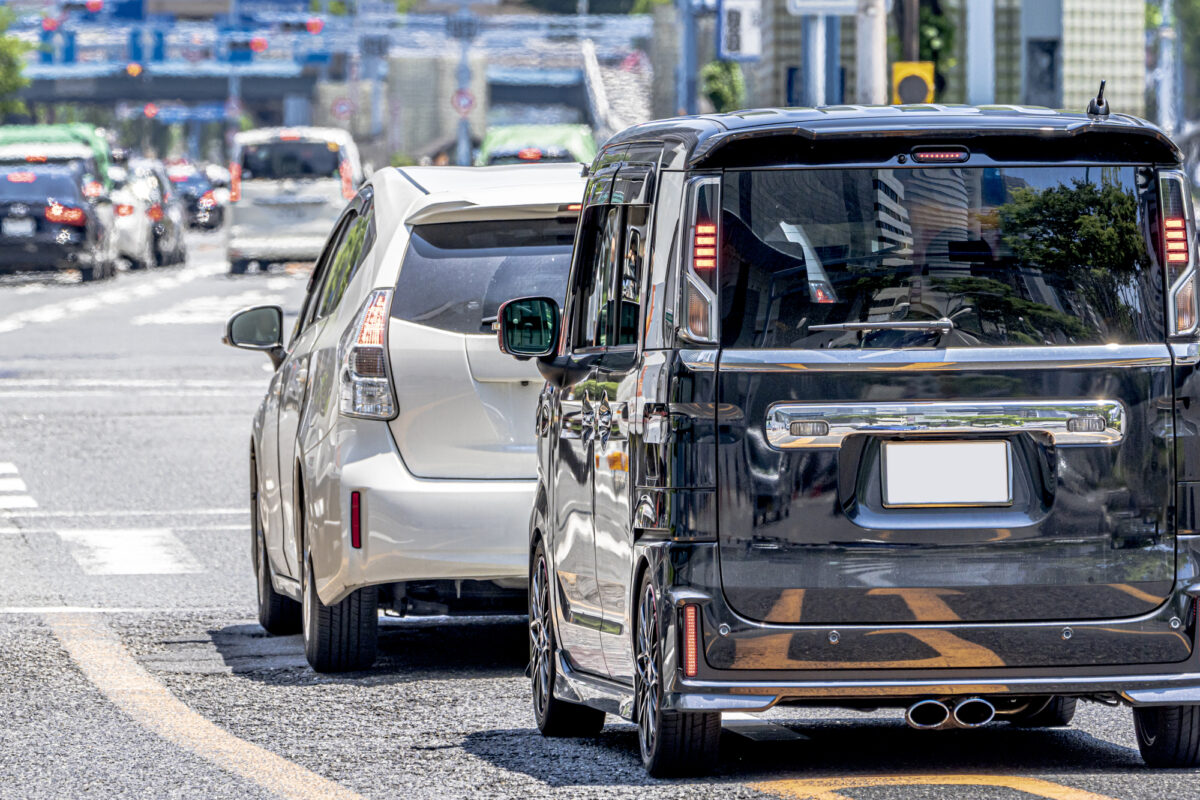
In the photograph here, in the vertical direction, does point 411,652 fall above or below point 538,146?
below

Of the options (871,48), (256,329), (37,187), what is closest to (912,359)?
(256,329)

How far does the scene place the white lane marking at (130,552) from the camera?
12.1 meters

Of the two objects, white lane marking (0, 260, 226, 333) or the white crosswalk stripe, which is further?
white lane marking (0, 260, 226, 333)

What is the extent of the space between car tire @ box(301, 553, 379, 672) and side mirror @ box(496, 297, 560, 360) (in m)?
1.71

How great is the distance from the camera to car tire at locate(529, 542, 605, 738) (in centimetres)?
739

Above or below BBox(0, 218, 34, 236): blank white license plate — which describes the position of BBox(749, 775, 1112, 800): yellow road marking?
above

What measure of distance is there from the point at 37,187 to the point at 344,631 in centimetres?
2992

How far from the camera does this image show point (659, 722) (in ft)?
21.0

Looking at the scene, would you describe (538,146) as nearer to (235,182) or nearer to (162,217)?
(235,182)

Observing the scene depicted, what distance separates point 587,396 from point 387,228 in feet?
7.58

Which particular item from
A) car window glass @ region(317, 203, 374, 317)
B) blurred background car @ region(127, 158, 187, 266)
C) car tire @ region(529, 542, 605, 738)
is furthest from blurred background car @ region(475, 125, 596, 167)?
car tire @ region(529, 542, 605, 738)

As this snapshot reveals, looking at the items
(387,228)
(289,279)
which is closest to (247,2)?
(289,279)

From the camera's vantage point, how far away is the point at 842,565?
20.2ft

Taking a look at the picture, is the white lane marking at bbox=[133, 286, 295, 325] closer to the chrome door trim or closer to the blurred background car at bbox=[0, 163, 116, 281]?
the blurred background car at bbox=[0, 163, 116, 281]
